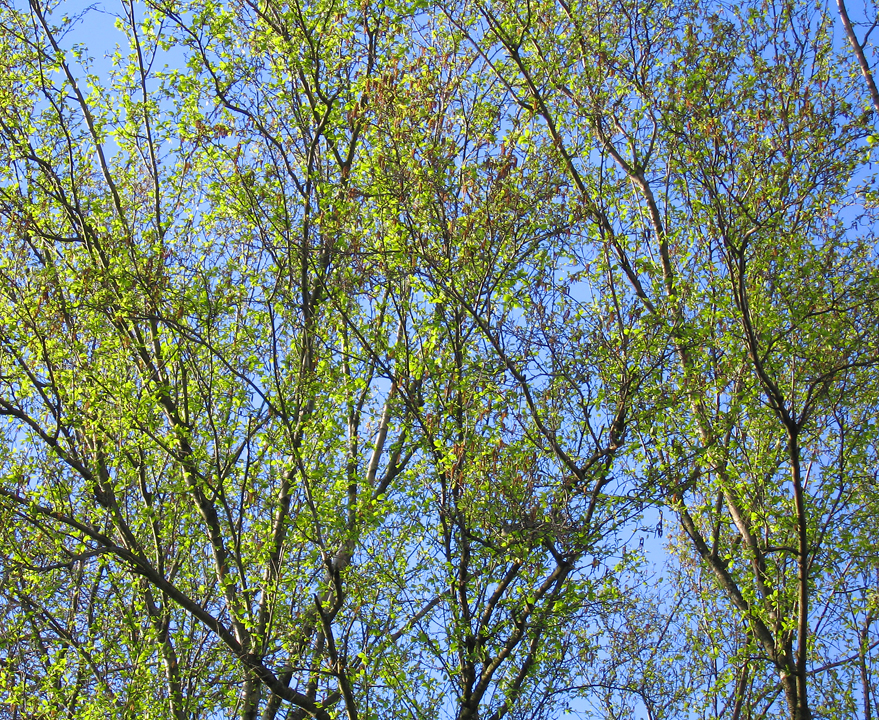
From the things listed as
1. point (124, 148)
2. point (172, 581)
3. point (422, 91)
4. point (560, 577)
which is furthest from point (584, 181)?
point (172, 581)

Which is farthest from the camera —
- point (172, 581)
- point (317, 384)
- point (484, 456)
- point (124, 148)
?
point (124, 148)

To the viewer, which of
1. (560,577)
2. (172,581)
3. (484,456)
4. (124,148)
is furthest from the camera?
(124,148)

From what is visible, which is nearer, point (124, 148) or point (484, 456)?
point (484, 456)

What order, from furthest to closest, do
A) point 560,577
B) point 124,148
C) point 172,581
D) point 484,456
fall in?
point 124,148
point 172,581
point 560,577
point 484,456

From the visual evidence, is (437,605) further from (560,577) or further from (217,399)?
(217,399)

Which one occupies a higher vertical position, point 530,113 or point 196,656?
point 530,113

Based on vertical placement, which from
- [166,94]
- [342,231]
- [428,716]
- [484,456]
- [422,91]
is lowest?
[428,716]

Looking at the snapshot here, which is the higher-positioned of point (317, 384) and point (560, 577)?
point (317, 384)

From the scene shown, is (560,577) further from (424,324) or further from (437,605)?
(424,324)

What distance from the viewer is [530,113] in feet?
37.2

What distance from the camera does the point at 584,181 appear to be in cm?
1116

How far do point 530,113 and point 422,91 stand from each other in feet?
6.40

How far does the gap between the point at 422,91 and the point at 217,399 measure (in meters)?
4.51

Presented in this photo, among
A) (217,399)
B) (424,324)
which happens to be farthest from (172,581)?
(424,324)
